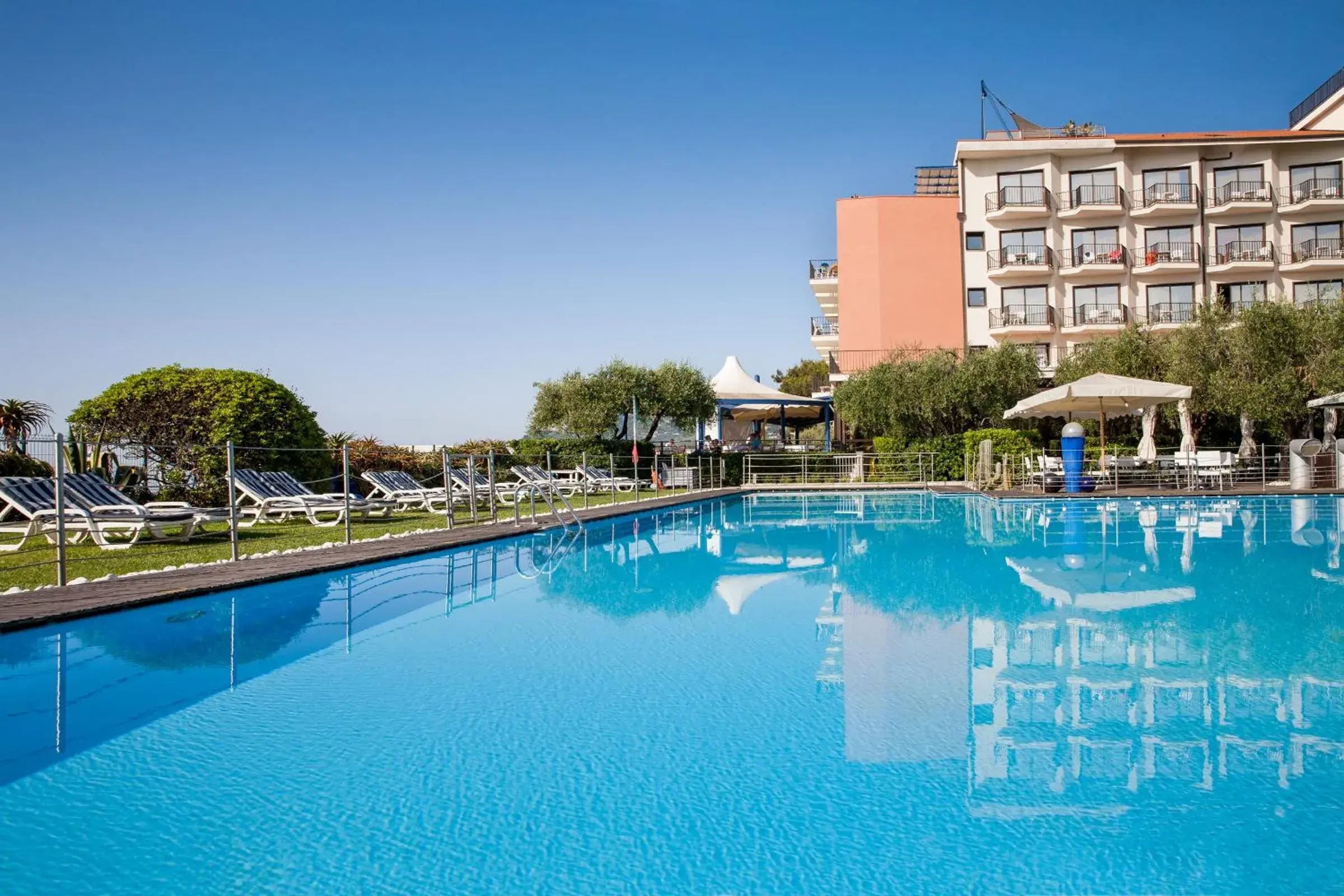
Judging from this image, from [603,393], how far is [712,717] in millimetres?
24058

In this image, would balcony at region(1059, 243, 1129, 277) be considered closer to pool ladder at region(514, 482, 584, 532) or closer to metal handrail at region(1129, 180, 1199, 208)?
metal handrail at region(1129, 180, 1199, 208)

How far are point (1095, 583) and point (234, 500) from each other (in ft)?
30.5

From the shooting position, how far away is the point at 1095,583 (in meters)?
8.45

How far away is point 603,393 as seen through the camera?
2802 cm

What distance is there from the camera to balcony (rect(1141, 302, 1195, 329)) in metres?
30.5

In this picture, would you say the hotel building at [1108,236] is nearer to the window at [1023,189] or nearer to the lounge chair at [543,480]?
the window at [1023,189]

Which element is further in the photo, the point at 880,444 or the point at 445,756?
the point at 880,444

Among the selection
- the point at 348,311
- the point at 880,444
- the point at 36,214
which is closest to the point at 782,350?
the point at 880,444

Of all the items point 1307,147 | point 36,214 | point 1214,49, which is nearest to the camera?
point 36,214

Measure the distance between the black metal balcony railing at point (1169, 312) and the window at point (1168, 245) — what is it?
1584 mm

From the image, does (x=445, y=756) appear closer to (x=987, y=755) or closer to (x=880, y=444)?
(x=987, y=755)

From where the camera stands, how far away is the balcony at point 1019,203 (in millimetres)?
31219

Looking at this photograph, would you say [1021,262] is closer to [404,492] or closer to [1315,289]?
[1315,289]

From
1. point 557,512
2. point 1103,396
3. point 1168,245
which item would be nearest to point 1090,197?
point 1168,245
